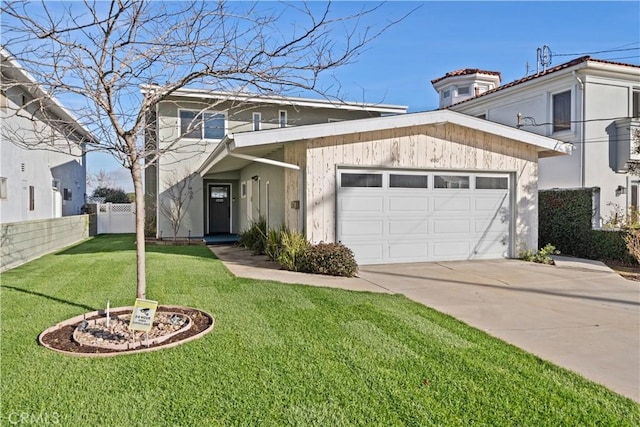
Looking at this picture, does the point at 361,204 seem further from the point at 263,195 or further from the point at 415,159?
the point at 263,195

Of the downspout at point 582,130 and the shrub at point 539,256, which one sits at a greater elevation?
the downspout at point 582,130

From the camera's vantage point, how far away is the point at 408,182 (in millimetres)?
9938

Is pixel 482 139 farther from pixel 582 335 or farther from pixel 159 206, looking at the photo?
pixel 159 206

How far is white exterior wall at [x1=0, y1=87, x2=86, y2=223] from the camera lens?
393 inches

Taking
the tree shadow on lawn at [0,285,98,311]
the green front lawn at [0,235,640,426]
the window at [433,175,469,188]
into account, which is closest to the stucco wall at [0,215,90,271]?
the tree shadow on lawn at [0,285,98,311]

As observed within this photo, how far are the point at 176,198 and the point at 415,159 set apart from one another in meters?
9.44

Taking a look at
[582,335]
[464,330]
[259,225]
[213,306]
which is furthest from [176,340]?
[259,225]

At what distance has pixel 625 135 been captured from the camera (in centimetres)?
1320

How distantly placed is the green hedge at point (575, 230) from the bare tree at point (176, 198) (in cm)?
1195

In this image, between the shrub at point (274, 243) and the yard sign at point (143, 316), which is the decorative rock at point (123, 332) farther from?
the shrub at point (274, 243)

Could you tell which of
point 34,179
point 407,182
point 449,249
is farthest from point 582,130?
point 34,179

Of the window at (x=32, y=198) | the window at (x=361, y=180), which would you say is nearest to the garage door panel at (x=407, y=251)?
the window at (x=361, y=180)

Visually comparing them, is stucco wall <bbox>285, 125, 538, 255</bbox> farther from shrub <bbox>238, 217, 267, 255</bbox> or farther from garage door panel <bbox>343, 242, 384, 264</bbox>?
shrub <bbox>238, 217, 267, 255</bbox>

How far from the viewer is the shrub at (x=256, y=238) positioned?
11625 millimetres
